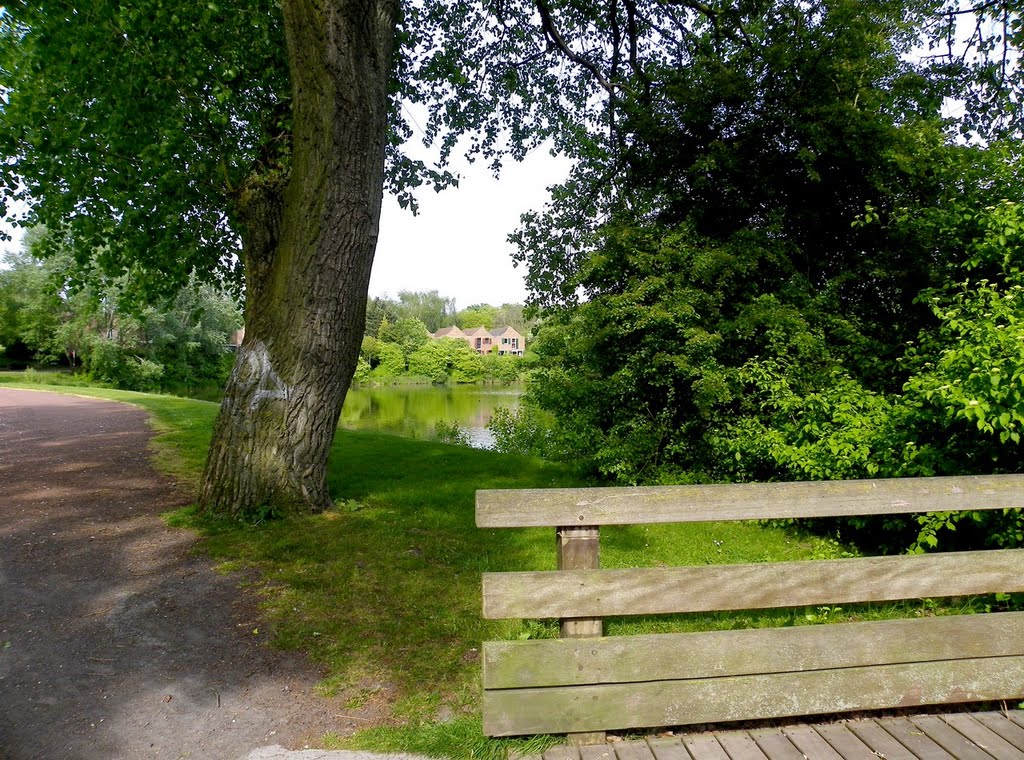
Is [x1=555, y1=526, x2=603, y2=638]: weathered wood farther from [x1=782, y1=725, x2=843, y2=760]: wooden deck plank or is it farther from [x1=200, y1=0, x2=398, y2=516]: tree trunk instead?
[x1=200, y1=0, x2=398, y2=516]: tree trunk

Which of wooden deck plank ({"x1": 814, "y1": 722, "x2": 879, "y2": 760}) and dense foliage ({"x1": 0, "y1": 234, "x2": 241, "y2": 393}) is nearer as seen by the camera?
wooden deck plank ({"x1": 814, "y1": 722, "x2": 879, "y2": 760})

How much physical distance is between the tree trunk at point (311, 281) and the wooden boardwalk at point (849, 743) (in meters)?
4.73

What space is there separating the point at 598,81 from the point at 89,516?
1110 centimetres

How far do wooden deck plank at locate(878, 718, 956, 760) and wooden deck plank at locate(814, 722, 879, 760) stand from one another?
0.61ft

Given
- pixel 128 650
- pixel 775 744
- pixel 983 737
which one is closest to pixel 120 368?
pixel 128 650

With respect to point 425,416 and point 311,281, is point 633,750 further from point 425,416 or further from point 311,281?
point 425,416

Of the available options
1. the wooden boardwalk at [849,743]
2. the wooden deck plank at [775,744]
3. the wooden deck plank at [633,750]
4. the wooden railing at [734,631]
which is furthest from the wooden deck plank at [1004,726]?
the wooden deck plank at [633,750]

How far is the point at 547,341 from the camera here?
402 inches

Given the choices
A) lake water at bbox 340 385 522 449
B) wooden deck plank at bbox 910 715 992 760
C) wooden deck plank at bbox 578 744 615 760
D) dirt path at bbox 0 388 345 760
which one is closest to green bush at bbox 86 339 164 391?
lake water at bbox 340 385 522 449

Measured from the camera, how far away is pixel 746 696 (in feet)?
9.20

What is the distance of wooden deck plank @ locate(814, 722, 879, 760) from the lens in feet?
8.85

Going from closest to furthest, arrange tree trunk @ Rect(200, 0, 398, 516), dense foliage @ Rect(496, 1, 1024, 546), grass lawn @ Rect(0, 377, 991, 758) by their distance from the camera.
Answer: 1. grass lawn @ Rect(0, 377, 991, 758)
2. tree trunk @ Rect(200, 0, 398, 516)
3. dense foliage @ Rect(496, 1, 1024, 546)

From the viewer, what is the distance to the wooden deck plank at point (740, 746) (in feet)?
8.91

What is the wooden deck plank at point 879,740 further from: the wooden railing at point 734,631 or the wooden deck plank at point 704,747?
the wooden deck plank at point 704,747
